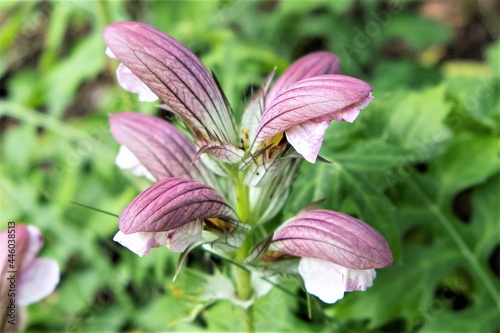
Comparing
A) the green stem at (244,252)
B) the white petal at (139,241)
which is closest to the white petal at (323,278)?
the green stem at (244,252)

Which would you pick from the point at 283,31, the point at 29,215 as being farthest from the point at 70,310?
the point at 283,31

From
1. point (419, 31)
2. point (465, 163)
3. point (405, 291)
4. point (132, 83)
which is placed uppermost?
point (132, 83)

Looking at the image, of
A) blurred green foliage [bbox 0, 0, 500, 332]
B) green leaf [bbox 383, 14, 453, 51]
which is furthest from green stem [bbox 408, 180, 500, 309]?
green leaf [bbox 383, 14, 453, 51]

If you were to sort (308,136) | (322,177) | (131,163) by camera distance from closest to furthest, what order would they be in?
(308,136) < (131,163) < (322,177)

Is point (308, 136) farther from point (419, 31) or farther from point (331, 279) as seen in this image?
point (419, 31)

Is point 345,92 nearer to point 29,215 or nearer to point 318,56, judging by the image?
point 318,56

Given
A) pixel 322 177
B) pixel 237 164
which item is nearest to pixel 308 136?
pixel 237 164

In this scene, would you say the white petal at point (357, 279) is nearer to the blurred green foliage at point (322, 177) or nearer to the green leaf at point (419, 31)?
the blurred green foliage at point (322, 177)
